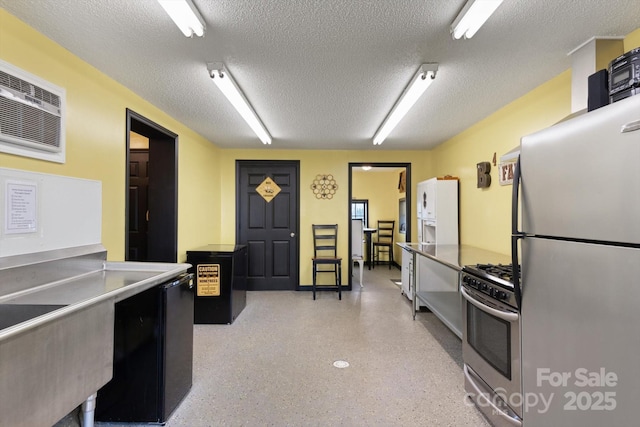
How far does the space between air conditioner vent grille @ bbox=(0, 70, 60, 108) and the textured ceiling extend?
14.1 inches

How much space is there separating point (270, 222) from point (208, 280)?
1863 millimetres

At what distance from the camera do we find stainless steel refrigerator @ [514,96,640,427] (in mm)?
1022

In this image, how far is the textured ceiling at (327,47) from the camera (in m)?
1.65

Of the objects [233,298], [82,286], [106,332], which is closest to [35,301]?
[82,286]

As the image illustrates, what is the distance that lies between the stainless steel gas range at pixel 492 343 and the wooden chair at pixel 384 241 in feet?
18.1

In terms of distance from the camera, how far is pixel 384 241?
8109mm

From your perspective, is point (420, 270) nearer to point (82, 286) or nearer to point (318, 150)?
point (318, 150)

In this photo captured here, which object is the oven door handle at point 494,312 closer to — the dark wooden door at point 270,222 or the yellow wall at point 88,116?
the yellow wall at point 88,116

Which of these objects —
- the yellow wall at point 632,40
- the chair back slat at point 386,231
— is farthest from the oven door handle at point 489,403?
the chair back slat at point 386,231

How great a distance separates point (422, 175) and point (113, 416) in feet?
16.7

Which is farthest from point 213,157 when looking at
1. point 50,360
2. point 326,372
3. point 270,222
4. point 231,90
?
point 50,360

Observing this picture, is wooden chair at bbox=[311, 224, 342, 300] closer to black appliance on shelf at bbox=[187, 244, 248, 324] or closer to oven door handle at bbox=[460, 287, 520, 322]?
black appliance on shelf at bbox=[187, 244, 248, 324]

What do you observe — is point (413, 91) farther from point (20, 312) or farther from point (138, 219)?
point (138, 219)

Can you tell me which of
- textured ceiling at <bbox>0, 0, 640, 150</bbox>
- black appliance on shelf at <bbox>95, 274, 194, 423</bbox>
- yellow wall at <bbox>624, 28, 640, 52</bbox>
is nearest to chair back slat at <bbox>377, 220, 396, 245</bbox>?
textured ceiling at <bbox>0, 0, 640, 150</bbox>
